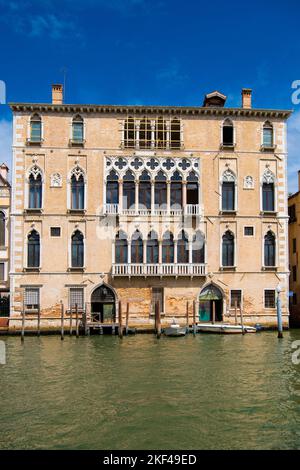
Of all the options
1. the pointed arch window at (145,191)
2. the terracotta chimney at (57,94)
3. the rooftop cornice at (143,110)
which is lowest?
the pointed arch window at (145,191)

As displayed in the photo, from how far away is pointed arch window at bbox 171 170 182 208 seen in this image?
2464 centimetres

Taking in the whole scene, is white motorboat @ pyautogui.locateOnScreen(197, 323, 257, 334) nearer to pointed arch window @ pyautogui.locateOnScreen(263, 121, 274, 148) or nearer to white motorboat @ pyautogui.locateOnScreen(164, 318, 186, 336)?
white motorboat @ pyautogui.locateOnScreen(164, 318, 186, 336)

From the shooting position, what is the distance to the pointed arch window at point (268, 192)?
2509 cm

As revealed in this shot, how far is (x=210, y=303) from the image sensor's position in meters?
24.6

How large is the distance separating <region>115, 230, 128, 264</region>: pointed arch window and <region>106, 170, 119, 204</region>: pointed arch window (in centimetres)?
160

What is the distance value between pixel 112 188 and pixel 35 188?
3.69 meters

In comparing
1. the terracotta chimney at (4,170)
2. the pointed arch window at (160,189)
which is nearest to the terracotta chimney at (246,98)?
the pointed arch window at (160,189)

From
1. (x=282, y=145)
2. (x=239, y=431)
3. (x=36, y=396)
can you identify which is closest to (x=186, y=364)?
(x=36, y=396)

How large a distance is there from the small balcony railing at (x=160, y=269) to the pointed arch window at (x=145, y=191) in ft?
9.68

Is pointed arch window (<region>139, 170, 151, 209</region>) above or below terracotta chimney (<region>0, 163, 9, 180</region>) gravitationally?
below

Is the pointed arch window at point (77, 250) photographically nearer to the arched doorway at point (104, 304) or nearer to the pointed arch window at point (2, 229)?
the arched doorway at point (104, 304)

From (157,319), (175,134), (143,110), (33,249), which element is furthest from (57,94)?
(157,319)

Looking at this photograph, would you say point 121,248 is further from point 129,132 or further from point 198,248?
point 129,132

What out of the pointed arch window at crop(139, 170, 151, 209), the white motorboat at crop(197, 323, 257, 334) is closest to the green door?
the white motorboat at crop(197, 323, 257, 334)
